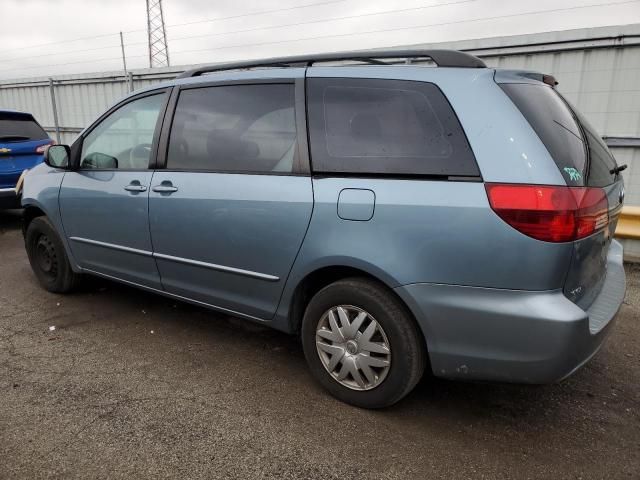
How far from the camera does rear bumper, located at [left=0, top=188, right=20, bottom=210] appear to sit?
260 inches

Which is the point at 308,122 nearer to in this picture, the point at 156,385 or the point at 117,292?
the point at 156,385

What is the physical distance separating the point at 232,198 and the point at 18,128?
5.78 metres

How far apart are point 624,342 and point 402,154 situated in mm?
2364

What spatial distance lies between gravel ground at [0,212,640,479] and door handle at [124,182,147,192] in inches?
41.1

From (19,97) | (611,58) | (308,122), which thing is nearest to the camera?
(308,122)

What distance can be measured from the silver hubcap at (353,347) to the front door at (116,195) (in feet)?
4.66

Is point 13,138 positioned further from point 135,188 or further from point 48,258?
point 135,188

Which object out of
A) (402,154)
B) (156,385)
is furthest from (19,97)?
(402,154)

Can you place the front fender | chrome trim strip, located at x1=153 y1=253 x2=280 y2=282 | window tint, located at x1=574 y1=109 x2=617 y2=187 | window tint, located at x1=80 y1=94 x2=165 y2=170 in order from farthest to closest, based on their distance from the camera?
the front fender
window tint, located at x1=80 y1=94 x2=165 y2=170
chrome trim strip, located at x1=153 y1=253 x2=280 y2=282
window tint, located at x1=574 y1=109 x2=617 y2=187

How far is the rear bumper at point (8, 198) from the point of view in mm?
6602

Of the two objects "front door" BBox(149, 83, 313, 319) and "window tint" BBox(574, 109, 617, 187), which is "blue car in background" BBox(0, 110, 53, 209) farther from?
"window tint" BBox(574, 109, 617, 187)

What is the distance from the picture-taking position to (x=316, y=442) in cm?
232

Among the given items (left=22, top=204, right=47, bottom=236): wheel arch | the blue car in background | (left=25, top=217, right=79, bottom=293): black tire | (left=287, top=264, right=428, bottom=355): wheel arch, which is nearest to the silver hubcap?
(left=287, top=264, right=428, bottom=355): wheel arch

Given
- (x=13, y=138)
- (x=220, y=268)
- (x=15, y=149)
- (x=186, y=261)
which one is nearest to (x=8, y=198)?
(x=15, y=149)
